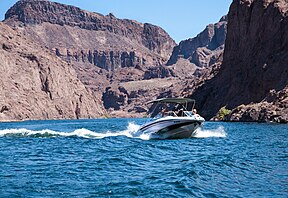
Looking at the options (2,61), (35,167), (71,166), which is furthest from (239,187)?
(2,61)

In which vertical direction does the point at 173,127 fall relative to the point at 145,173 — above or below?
above

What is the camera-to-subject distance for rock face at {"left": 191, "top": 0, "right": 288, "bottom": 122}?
117000mm

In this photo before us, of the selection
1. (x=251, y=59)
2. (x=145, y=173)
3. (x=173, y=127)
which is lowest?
(x=145, y=173)

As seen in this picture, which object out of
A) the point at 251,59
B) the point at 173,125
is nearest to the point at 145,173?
the point at 173,125

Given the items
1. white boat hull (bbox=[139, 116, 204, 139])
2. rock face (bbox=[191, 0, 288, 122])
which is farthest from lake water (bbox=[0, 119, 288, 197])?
rock face (bbox=[191, 0, 288, 122])

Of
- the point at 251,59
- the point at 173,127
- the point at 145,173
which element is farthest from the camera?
the point at 251,59

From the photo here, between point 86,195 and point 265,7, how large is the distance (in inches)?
5095

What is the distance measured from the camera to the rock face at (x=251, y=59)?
117 meters

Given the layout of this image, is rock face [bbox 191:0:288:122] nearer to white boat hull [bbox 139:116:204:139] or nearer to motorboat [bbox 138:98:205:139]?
motorboat [bbox 138:98:205:139]

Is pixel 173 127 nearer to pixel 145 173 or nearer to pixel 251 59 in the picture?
pixel 145 173

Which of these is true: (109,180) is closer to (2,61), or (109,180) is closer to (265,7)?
(265,7)

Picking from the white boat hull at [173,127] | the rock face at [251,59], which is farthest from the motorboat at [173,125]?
the rock face at [251,59]

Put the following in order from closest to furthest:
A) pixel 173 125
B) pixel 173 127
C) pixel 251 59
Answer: pixel 173 125 < pixel 173 127 < pixel 251 59

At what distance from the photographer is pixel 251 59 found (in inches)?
5236
